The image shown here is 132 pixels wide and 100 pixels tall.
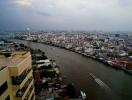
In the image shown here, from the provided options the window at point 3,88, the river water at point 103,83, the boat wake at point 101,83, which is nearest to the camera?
the window at point 3,88

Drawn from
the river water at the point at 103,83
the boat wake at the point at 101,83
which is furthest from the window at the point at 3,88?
the boat wake at the point at 101,83

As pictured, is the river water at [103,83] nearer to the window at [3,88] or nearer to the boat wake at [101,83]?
the boat wake at [101,83]

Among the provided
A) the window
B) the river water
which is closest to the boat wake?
the river water

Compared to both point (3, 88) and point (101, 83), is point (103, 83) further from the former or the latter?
point (3, 88)

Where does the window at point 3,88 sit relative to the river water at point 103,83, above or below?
above

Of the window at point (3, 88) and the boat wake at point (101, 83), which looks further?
the boat wake at point (101, 83)

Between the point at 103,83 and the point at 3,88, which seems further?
the point at 103,83

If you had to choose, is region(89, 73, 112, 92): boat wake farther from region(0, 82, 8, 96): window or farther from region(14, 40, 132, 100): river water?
region(0, 82, 8, 96): window

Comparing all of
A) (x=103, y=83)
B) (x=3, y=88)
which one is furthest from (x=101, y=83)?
(x=3, y=88)

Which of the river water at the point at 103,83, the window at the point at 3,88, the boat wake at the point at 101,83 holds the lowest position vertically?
the river water at the point at 103,83

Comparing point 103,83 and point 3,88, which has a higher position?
point 3,88

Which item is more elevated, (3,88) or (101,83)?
(3,88)
